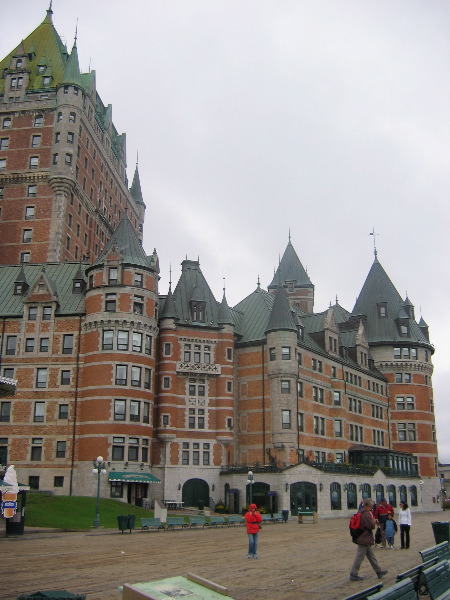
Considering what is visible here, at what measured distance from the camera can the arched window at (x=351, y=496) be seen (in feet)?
208

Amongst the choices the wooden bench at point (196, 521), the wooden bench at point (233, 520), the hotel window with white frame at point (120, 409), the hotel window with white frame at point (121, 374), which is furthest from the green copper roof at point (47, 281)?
the wooden bench at point (196, 521)

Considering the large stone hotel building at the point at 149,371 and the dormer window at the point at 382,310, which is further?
the dormer window at the point at 382,310

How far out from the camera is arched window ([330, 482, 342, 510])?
60.8 m

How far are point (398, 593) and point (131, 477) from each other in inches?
1888

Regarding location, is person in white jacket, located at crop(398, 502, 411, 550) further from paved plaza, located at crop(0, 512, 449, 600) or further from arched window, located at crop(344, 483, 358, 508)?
arched window, located at crop(344, 483, 358, 508)

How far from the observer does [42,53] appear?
87062 millimetres

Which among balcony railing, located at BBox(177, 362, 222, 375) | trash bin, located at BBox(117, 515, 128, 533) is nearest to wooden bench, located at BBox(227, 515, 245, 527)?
trash bin, located at BBox(117, 515, 128, 533)

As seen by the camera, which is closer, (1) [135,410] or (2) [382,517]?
(2) [382,517]

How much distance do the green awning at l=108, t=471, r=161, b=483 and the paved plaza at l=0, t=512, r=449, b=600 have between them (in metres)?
24.9

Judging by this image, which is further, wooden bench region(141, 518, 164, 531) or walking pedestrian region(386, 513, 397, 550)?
wooden bench region(141, 518, 164, 531)

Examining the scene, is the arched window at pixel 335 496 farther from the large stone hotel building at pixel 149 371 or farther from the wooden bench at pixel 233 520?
the wooden bench at pixel 233 520

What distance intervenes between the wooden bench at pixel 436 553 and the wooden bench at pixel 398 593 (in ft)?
13.7

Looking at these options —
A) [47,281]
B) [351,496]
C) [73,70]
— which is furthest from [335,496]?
[73,70]

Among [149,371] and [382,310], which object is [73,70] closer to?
[149,371]
